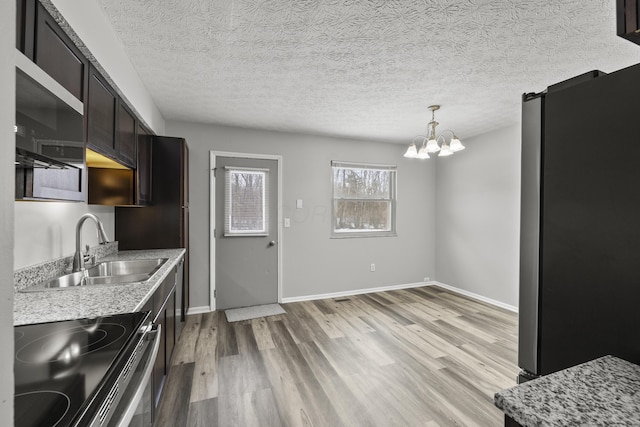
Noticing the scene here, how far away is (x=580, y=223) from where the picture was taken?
887mm

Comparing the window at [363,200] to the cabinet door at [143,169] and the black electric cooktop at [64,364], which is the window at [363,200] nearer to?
the cabinet door at [143,169]

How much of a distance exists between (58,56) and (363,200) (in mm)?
3909

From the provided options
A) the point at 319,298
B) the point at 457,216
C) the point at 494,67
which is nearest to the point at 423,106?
the point at 494,67

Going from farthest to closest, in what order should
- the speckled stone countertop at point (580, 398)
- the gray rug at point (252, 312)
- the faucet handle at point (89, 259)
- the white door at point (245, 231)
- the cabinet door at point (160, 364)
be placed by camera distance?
the white door at point (245, 231), the gray rug at point (252, 312), the faucet handle at point (89, 259), the cabinet door at point (160, 364), the speckled stone countertop at point (580, 398)

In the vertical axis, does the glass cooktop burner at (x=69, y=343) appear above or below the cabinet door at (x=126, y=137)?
below

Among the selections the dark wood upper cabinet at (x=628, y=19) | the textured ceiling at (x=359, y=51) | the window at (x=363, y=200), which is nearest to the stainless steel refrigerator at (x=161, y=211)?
the textured ceiling at (x=359, y=51)

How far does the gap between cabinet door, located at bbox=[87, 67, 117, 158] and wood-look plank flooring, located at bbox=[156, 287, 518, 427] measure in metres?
1.70

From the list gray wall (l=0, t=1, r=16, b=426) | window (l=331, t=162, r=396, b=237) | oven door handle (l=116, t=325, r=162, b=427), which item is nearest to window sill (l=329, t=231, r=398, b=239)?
window (l=331, t=162, r=396, b=237)

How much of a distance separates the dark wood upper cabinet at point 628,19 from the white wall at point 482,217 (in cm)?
348

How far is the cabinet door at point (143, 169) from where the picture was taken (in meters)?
2.57

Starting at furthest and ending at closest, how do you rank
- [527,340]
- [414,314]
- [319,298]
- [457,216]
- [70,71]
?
[457,216]
[319,298]
[414,314]
[70,71]
[527,340]

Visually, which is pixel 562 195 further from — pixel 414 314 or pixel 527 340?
pixel 414 314

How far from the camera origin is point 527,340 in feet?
3.43

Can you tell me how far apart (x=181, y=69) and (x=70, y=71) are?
1.14m
